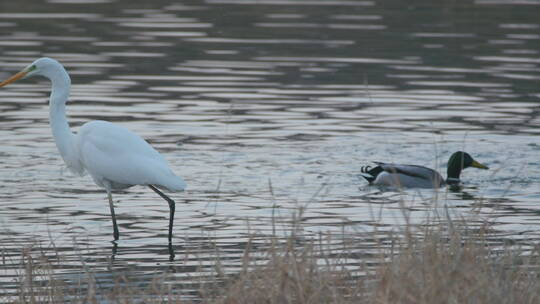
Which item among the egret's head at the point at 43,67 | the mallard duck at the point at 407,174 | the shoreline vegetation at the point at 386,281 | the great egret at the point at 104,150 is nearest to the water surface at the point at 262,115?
the mallard duck at the point at 407,174

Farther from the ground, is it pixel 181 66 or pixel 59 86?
pixel 59 86

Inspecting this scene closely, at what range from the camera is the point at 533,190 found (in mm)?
11484

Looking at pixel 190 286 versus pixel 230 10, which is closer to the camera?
pixel 190 286

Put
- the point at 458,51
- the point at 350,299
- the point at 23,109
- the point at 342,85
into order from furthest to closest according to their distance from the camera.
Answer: the point at 458,51 → the point at 342,85 → the point at 23,109 → the point at 350,299

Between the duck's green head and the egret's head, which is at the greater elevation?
the egret's head

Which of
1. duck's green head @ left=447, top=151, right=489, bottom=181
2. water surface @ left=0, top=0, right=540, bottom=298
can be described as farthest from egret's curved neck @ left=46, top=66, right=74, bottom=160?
duck's green head @ left=447, top=151, right=489, bottom=181

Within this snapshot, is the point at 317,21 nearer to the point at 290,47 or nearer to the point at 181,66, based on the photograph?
the point at 290,47

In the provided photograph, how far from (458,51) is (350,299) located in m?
14.0

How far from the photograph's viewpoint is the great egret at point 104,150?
9.73 m

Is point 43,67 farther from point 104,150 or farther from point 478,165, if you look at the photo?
point 478,165

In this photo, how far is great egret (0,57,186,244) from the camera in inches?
383

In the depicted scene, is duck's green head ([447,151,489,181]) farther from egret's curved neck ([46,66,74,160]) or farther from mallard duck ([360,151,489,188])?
egret's curved neck ([46,66,74,160])

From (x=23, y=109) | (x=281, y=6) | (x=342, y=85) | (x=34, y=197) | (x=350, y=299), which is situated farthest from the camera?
(x=281, y=6)

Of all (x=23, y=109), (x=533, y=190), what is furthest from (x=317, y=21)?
(x=533, y=190)
